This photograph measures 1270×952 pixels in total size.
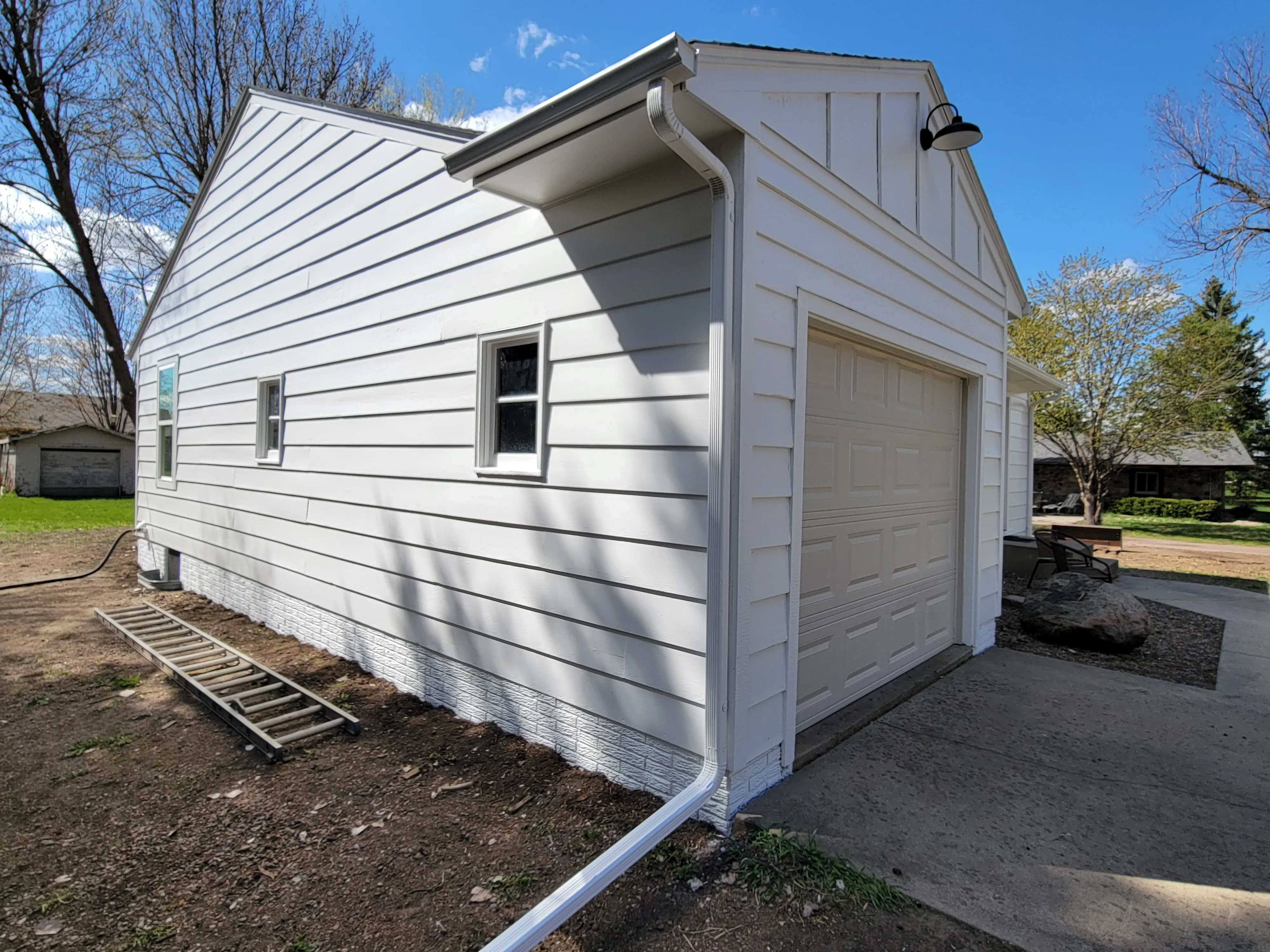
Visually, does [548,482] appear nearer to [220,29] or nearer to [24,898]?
[24,898]

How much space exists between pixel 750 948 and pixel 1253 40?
60.4 feet

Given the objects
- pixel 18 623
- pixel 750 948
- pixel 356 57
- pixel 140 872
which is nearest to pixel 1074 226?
pixel 356 57

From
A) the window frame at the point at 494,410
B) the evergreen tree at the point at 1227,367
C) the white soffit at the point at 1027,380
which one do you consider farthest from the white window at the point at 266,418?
the evergreen tree at the point at 1227,367

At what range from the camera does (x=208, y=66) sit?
13148mm

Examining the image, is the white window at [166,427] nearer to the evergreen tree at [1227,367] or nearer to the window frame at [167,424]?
the window frame at [167,424]

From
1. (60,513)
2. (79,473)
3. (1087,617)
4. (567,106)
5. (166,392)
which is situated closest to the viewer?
(567,106)

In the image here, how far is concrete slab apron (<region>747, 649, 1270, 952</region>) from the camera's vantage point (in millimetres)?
2145

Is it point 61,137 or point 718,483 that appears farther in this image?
point 61,137

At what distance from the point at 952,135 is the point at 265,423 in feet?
20.8

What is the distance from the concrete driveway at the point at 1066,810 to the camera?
7.06 ft

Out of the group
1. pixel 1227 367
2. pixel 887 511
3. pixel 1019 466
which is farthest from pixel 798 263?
pixel 1227 367

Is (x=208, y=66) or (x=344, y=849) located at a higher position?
(x=208, y=66)

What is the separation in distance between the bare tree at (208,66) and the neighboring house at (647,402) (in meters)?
10.3

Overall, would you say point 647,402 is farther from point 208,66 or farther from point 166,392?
point 208,66
